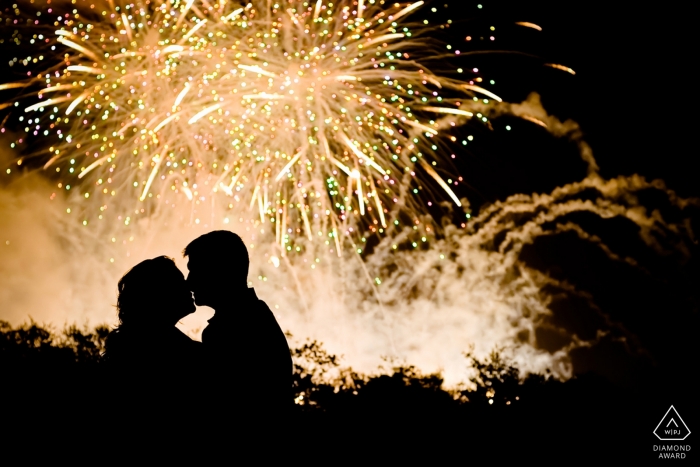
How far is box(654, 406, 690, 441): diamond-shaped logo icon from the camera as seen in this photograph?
1147 centimetres

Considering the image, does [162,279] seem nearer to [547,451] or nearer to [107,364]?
[107,364]

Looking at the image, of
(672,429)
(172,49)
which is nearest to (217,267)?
(172,49)

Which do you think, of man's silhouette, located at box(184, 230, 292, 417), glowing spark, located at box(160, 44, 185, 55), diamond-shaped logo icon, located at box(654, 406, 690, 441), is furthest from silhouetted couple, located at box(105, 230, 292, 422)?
diamond-shaped logo icon, located at box(654, 406, 690, 441)

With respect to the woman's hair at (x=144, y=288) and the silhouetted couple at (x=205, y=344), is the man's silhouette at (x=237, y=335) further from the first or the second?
the woman's hair at (x=144, y=288)

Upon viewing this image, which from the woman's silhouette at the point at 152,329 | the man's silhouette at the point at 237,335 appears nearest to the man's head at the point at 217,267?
the man's silhouette at the point at 237,335

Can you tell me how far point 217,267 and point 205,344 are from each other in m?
0.36

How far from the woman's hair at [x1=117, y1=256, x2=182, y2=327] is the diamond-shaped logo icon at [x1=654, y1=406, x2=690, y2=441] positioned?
11.8 metres

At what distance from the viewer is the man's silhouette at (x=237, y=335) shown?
223 centimetres

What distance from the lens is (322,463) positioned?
10164mm

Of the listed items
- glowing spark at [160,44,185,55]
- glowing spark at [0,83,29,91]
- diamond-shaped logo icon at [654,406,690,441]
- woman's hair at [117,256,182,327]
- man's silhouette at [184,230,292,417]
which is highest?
glowing spark at [0,83,29,91]

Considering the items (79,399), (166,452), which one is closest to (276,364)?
(166,452)

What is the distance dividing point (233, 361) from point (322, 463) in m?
8.68

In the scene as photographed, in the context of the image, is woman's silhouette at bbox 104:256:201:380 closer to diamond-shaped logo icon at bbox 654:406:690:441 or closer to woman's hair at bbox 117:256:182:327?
woman's hair at bbox 117:256:182:327

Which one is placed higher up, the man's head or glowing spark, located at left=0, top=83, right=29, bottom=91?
glowing spark, located at left=0, top=83, right=29, bottom=91
